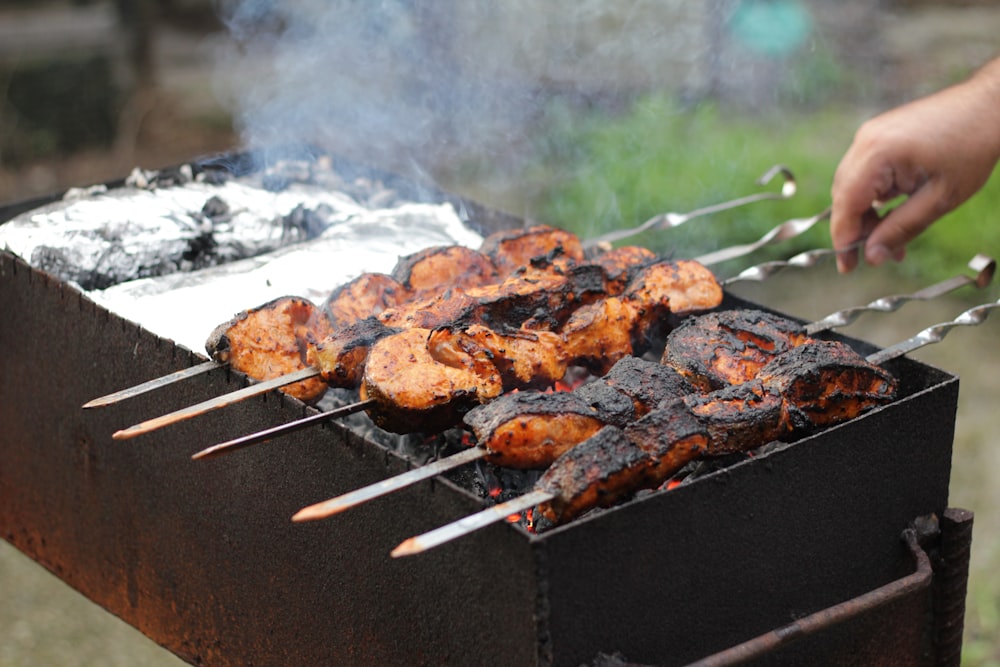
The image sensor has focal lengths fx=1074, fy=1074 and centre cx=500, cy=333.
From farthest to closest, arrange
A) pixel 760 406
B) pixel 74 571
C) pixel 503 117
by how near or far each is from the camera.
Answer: pixel 503 117 → pixel 74 571 → pixel 760 406

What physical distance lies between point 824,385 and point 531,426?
0.65 m

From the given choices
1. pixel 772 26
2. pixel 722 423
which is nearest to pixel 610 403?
pixel 722 423

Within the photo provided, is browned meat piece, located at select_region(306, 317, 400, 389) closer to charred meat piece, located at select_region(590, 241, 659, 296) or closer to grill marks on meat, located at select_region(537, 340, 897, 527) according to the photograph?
grill marks on meat, located at select_region(537, 340, 897, 527)

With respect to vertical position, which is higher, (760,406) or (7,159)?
(760,406)

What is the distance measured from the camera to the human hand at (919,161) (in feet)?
10.4

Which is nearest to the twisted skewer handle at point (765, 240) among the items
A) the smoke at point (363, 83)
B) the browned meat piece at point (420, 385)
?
the browned meat piece at point (420, 385)

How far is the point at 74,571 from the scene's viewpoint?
3246mm

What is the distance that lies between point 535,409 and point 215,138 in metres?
8.33

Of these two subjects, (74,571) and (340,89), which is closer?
(74,571)

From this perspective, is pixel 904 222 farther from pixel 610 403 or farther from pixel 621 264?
pixel 610 403

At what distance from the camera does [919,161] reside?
3199 mm

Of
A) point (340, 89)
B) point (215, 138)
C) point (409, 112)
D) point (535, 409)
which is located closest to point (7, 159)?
point (215, 138)

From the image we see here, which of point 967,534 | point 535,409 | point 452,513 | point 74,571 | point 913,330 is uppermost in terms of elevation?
point 535,409

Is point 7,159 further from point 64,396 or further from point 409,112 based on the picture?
point 64,396
